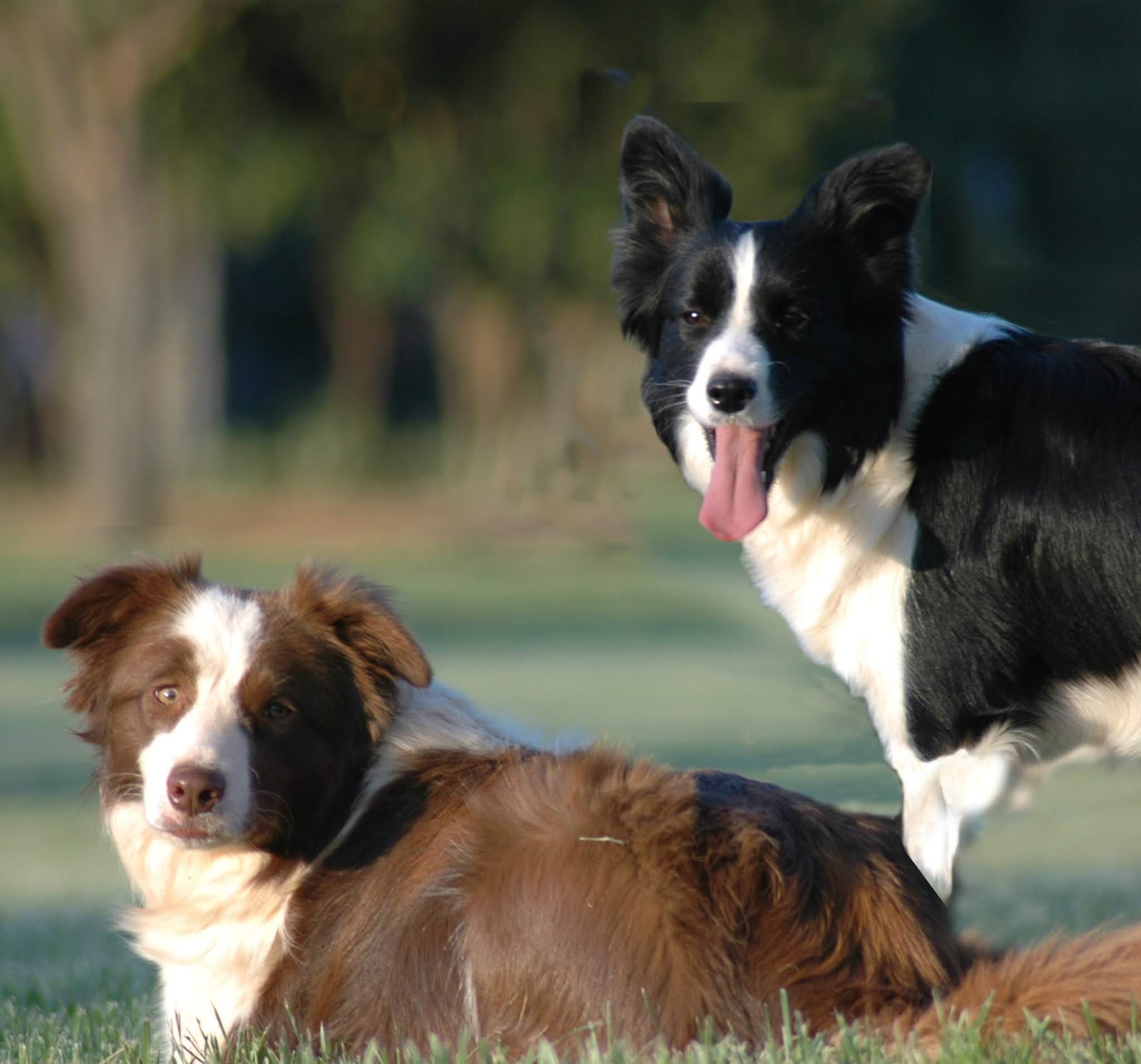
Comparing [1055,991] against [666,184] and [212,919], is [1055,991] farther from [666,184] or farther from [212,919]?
[666,184]

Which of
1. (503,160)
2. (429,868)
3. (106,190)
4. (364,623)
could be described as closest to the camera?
(429,868)

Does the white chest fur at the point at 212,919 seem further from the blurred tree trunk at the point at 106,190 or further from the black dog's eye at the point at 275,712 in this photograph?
the blurred tree trunk at the point at 106,190

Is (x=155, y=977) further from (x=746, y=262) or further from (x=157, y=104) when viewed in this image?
(x=157, y=104)

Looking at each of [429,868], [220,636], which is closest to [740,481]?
[429,868]

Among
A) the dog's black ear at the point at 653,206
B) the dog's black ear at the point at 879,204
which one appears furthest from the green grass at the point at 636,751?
the dog's black ear at the point at 879,204

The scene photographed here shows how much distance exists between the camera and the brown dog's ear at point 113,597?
427 cm

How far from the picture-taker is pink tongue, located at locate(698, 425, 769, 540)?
15.8ft

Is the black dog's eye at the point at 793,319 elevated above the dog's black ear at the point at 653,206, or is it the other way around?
the dog's black ear at the point at 653,206

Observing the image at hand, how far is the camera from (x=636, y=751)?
452 cm

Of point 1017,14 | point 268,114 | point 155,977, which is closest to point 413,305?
point 268,114

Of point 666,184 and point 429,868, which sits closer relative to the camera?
point 429,868

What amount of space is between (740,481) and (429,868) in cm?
143

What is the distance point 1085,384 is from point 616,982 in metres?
2.09

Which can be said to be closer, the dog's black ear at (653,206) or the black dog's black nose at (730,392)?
the black dog's black nose at (730,392)
